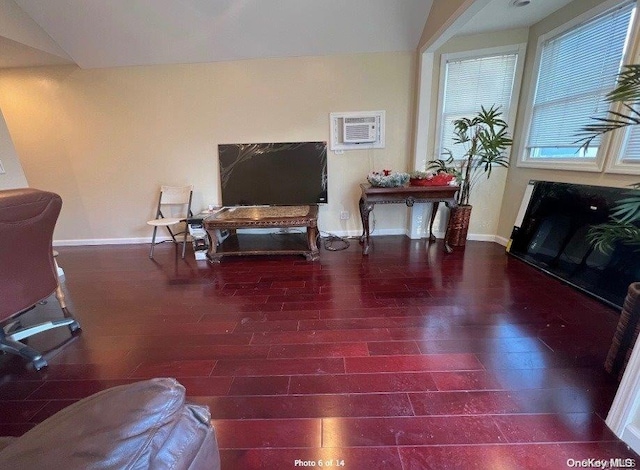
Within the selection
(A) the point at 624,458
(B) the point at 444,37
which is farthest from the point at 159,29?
(A) the point at 624,458

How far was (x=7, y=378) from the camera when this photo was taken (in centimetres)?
142

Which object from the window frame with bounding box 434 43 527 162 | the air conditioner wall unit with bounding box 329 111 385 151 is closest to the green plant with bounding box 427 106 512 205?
the window frame with bounding box 434 43 527 162

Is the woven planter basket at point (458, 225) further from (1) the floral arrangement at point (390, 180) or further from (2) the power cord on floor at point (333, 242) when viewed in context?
(2) the power cord on floor at point (333, 242)

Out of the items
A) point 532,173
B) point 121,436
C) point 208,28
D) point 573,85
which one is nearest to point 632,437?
point 121,436

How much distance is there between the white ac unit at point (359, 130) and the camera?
123 inches

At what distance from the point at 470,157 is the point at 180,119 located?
11.2 ft

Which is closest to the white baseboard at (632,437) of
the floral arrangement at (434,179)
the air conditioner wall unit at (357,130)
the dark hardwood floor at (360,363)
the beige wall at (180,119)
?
the dark hardwood floor at (360,363)

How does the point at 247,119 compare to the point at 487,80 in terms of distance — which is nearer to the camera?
the point at 487,80

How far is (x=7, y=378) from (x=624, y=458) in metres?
2.89

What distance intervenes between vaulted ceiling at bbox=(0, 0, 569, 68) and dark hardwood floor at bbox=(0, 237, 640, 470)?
2.47 m

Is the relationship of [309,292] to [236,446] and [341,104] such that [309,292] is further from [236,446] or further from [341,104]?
[341,104]

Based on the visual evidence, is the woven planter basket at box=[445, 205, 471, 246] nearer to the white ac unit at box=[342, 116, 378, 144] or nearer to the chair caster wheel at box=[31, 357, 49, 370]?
the white ac unit at box=[342, 116, 378, 144]

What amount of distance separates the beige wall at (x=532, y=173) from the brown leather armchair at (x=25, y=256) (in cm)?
371

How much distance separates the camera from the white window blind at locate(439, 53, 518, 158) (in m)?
2.74
